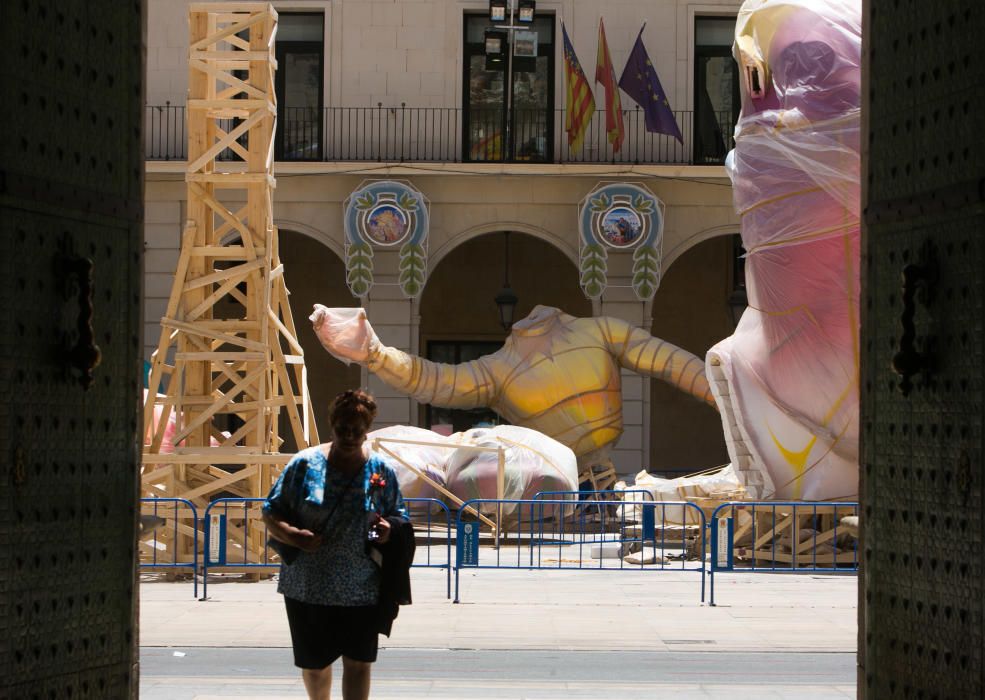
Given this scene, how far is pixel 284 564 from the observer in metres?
5.96

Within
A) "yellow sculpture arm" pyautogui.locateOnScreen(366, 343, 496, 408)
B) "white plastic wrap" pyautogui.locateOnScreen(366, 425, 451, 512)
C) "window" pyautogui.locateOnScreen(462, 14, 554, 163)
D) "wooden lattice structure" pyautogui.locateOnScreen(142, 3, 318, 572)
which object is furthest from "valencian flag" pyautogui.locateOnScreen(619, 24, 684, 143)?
"wooden lattice structure" pyautogui.locateOnScreen(142, 3, 318, 572)

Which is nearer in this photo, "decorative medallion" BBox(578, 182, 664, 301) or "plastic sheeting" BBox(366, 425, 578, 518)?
"plastic sheeting" BBox(366, 425, 578, 518)

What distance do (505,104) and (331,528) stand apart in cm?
2165

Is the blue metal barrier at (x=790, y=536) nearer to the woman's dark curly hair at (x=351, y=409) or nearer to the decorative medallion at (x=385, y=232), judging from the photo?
the woman's dark curly hair at (x=351, y=409)

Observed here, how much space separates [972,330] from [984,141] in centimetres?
57

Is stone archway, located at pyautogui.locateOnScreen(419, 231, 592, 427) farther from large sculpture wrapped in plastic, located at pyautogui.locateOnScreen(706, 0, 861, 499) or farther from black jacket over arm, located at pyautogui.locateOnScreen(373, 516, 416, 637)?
black jacket over arm, located at pyautogui.locateOnScreen(373, 516, 416, 637)

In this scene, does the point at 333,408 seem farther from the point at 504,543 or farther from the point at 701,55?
the point at 701,55

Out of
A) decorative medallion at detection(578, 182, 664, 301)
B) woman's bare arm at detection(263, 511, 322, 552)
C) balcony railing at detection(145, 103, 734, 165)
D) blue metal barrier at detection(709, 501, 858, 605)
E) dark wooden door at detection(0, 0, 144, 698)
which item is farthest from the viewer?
balcony railing at detection(145, 103, 734, 165)

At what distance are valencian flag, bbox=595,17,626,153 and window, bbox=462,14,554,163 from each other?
171cm

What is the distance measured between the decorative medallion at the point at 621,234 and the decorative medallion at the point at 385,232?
2764 mm

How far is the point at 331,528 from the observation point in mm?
5855

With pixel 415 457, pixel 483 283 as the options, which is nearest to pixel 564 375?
pixel 415 457

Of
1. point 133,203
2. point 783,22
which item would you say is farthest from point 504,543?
point 133,203

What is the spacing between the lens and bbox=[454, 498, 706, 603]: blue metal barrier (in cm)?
1440
